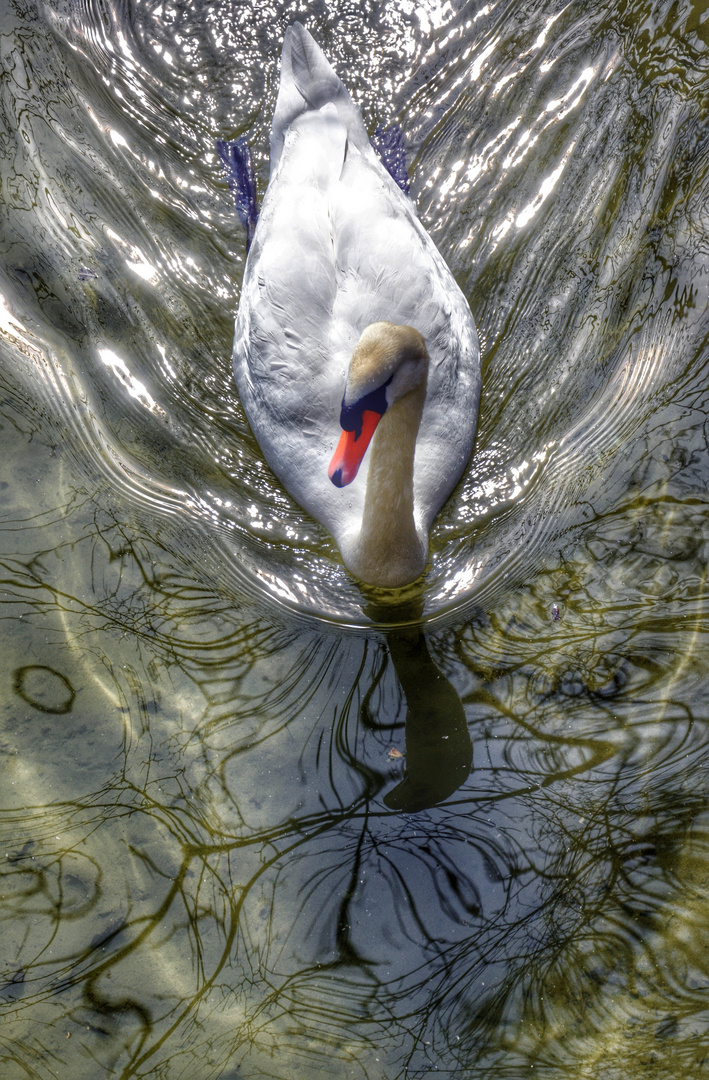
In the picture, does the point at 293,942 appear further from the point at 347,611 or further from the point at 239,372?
the point at 239,372

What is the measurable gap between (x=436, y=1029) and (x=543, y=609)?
1.43 meters

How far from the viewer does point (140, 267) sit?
4.21m

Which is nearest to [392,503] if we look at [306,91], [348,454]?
[348,454]

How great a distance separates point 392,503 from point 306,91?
211 cm

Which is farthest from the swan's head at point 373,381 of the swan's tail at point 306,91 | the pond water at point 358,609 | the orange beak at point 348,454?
the swan's tail at point 306,91

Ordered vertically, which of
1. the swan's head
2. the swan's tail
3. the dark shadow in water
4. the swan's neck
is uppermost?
the swan's tail

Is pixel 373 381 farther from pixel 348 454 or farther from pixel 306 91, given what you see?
pixel 306 91

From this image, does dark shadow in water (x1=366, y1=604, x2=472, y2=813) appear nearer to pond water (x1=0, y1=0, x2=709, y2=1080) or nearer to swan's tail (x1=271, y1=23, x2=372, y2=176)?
pond water (x1=0, y1=0, x2=709, y2=1080)

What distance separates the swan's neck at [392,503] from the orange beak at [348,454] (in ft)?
0.23

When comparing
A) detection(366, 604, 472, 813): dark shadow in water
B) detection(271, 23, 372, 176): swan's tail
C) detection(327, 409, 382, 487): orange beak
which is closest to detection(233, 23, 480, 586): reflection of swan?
detection(327, 409, 382, 487): orange beak

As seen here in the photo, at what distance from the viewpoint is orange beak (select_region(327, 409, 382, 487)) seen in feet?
10.1

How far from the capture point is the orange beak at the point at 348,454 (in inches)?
121

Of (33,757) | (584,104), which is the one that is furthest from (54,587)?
(584,104)

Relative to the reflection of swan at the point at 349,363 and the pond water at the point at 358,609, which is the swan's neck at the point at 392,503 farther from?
the pond water at the point at 358,609
